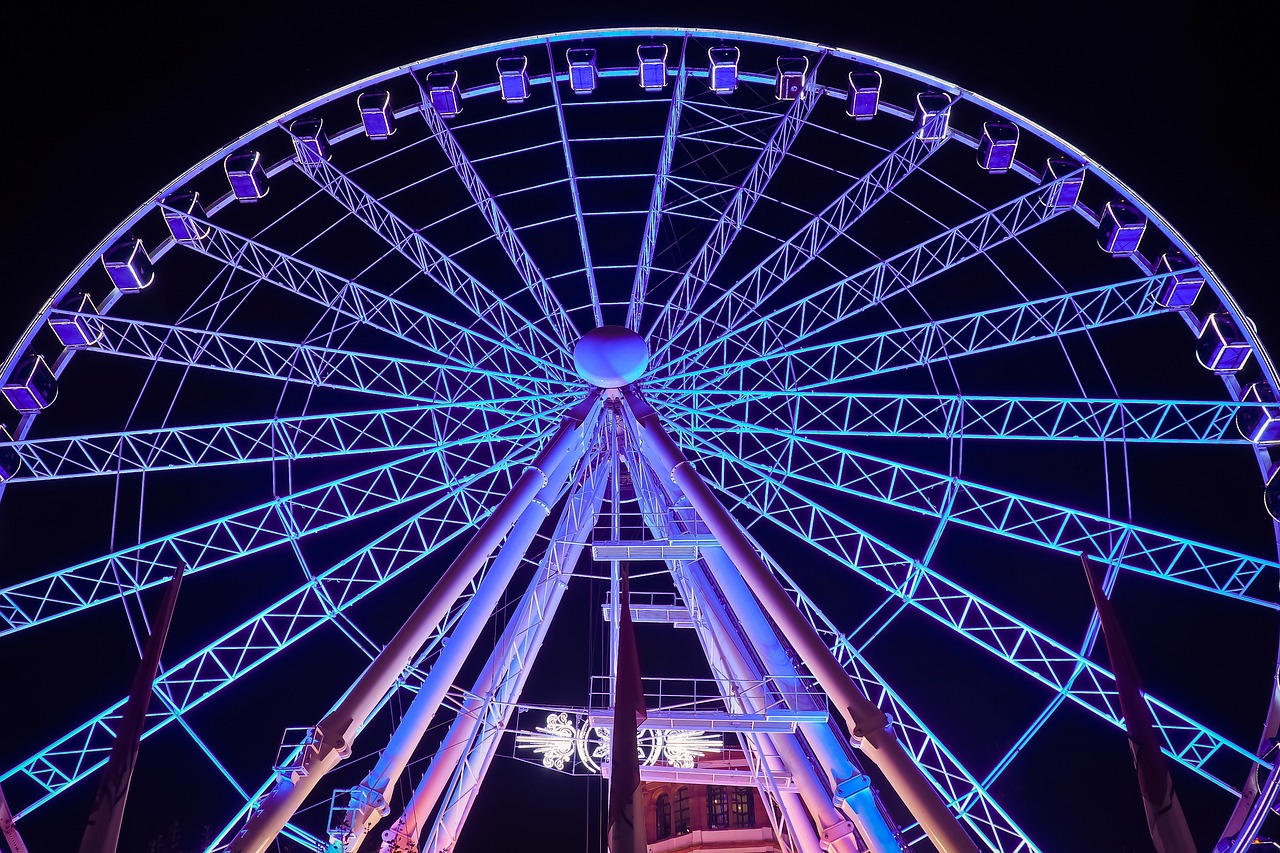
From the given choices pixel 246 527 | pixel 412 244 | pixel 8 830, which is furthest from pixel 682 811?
pixel 8 830

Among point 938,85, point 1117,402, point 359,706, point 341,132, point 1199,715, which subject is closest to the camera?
point 359,706

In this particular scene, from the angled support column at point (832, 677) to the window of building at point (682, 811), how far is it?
131ft

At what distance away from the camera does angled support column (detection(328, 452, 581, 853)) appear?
14.1 m

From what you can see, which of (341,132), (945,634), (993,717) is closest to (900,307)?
(945,634)

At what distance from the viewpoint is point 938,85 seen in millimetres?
19531

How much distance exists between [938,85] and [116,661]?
83.0 ft

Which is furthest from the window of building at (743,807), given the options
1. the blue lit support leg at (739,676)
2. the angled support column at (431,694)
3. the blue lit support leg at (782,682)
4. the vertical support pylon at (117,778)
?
the vertical support pylon at (117,778)

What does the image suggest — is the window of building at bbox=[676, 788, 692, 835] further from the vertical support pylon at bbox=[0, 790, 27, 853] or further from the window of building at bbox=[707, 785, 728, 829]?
the vertical support pylon at bbox=[0, 790, 27, 853]

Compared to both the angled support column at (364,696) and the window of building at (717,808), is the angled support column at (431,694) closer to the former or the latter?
the angled support column at (364,696)

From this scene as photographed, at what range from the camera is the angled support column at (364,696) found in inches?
497

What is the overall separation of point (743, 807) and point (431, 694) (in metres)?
39.1

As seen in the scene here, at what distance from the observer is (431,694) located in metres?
15.1

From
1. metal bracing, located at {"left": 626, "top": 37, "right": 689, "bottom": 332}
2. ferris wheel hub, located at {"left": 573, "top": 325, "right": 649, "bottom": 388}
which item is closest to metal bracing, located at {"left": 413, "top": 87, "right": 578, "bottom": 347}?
metal bracing, located at {"left": 626, "top": 37, "right": 689, "bottom": 332}

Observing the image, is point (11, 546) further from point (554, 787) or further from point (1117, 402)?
point (1117, 402)
